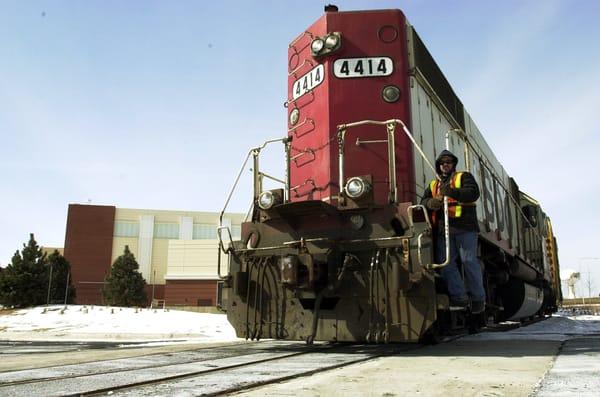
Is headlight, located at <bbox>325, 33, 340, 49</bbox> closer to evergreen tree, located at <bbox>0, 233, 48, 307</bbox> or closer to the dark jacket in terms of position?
the dark jacket

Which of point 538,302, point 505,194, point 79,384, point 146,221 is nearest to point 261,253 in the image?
point 79,384

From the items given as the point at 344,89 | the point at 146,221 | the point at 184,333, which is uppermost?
the point at 146,221

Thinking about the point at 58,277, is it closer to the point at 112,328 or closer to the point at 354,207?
the point at 112,328

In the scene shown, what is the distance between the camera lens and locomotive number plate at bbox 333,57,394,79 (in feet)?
22.0

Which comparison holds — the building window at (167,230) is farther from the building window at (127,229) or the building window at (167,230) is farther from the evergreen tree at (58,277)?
the evergreen tree at (58,277)

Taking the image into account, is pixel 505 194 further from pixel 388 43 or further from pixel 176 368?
pixel 176 368

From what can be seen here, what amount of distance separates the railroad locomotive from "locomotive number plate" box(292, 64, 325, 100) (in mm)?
24

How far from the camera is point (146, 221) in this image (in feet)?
201

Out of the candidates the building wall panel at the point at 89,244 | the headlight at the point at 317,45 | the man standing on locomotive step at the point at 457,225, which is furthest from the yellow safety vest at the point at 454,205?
the building wall panel at the point at 89,244

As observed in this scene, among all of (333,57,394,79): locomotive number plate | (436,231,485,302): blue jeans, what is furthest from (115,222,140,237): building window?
(436,231,485,302): blue jeans

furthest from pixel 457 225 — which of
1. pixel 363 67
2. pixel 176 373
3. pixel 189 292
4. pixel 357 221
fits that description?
pixel 189 292

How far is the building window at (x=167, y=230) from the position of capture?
6159 cm

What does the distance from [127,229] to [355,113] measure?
191ft

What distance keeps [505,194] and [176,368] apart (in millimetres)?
8473
